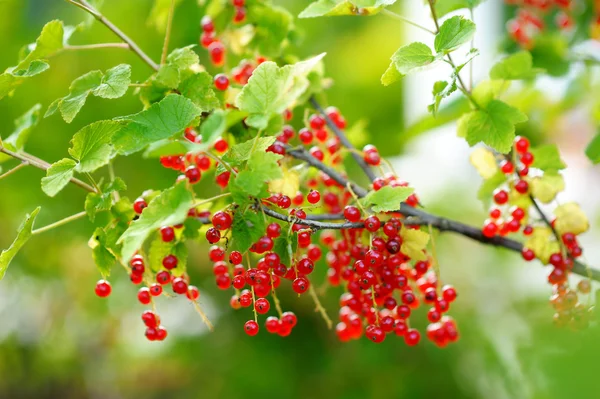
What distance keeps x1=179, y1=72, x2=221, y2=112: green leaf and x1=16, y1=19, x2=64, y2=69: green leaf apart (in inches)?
6.2

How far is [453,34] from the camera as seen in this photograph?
567 millimetres

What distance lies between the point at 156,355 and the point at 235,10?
198 cm

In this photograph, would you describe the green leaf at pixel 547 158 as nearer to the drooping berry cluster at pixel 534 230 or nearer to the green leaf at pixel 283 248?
the drooping berry cluster at pixel 534 230

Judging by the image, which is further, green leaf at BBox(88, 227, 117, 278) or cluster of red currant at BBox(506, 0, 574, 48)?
cluster of red currant at BBox(506, 0, 574, 48)

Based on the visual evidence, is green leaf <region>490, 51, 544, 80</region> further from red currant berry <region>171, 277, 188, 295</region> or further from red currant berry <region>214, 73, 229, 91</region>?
red currant berry <region>171, 277, 188, 295</region>

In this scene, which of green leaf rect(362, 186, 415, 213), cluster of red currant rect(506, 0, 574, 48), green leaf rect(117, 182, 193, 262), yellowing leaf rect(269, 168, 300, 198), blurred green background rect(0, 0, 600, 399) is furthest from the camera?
blurred green background rect(0, 0, 600, 399)

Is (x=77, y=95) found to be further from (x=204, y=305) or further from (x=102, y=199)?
(x=204, y=305)

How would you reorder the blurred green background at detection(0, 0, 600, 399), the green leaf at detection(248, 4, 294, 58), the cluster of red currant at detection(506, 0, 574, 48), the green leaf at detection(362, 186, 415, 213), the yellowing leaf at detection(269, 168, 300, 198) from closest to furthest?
the green leaf at detection(362, 186, 415, 213)
the yellowing leaf at detection(269, 168, 300, 198)
the green leaf at detection(248, 4, 294, 58)
the cluster of red currant at detection(506, 0, 574, 48)
the blurred green background at detection(0, 0, 600, 399)

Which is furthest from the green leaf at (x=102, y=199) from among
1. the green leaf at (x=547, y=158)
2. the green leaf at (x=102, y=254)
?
the green leaf at (x=547, y=158)

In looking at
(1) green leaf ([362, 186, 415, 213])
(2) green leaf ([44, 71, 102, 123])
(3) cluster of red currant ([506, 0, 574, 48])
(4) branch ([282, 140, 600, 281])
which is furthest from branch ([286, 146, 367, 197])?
(3) cluster of red currant ([506, 0, 574, 48])

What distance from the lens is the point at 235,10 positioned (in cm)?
87

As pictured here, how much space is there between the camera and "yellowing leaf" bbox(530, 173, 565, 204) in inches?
28.4

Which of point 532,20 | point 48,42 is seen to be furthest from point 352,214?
point 532,20

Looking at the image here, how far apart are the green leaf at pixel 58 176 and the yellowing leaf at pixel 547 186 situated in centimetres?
49
